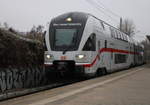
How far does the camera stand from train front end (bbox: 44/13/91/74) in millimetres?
14328

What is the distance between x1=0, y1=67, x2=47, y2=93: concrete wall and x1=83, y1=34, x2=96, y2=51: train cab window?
340 cm

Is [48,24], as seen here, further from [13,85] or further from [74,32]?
[13,85]

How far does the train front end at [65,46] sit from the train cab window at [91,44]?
0.34 meters

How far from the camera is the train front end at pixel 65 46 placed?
14.3 meters

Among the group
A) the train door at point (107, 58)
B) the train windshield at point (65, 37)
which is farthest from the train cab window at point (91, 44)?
the train door at point (107, 58)

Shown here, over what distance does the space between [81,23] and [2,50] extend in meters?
4.44

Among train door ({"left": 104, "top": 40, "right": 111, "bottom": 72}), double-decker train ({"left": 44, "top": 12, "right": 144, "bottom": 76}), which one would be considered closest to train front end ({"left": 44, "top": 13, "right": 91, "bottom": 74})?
double-decker train ({"left": 44, "top": 12, "right": 144, "bottom": 76})

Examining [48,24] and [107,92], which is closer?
[107,92]

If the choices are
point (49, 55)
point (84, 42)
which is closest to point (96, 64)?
point (84, 42)

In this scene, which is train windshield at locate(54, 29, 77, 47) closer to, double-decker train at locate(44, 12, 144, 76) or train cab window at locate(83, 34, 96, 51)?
double-decker train at locate(44, 12, 144, 76)

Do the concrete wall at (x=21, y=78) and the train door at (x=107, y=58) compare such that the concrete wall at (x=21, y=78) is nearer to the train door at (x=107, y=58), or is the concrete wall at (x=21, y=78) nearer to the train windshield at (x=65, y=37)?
the train windshield at (x=65, y=37)

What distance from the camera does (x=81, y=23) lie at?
1500 centimetres

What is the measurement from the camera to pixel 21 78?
566 inches

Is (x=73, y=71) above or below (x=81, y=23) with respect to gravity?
below
